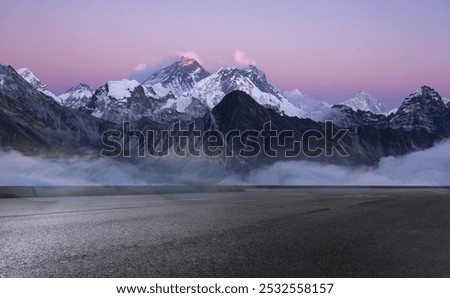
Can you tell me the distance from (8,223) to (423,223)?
8824mm

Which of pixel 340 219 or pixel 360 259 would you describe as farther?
pixel 340 219

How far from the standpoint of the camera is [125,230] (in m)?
9.95

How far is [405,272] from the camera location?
21.3ft

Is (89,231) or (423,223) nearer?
(89,231)

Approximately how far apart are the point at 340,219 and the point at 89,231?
245 inches
